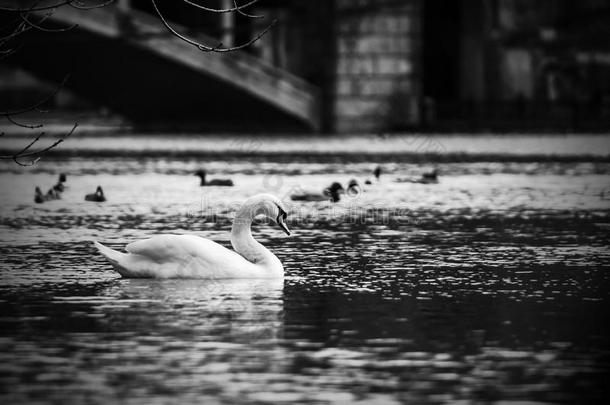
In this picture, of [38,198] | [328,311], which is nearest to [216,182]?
[38,198]

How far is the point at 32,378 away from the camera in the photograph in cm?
940

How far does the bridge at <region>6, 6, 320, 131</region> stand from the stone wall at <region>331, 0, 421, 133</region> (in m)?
0.93

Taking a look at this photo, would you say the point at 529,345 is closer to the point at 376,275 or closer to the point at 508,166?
the point at 376,275

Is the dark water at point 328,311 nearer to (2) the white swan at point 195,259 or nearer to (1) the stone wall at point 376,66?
(2) the white swan at point 195,259

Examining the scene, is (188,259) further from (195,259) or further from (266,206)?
(266,206)

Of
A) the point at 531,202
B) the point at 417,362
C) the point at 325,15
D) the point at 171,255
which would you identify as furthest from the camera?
the point at 325,15

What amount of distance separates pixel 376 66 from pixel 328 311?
1420 inches

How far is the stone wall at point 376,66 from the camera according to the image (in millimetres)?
46938

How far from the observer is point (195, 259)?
44.8 feet

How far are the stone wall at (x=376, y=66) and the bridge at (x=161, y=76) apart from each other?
930 millimetres

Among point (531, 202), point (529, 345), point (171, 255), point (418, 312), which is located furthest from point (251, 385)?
point (531, 202)

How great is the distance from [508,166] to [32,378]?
2275 centimetres

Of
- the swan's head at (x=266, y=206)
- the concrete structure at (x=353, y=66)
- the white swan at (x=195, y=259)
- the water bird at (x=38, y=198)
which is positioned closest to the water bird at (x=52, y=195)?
the water bird at (x=38, y=198)

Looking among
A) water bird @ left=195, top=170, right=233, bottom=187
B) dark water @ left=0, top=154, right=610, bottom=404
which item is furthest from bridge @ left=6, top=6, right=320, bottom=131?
dark water @ left=0, top=154, right=610, bottom=404
